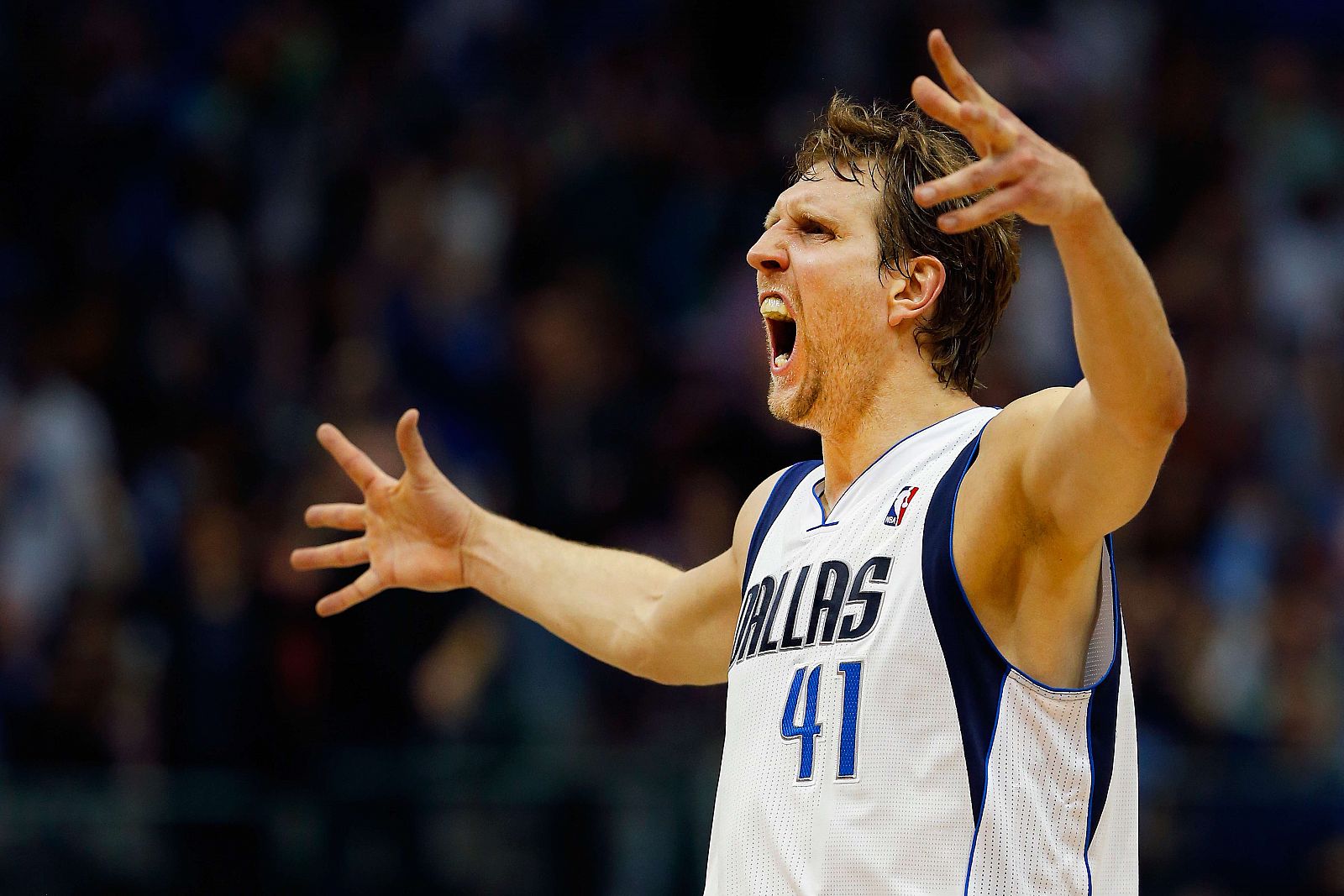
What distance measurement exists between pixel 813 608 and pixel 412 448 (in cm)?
171

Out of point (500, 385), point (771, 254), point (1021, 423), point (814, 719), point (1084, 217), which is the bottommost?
point (814, 719)

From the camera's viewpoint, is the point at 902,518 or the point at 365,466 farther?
the point at 365,466

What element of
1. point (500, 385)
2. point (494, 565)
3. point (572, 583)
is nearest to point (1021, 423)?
point (572, 583)

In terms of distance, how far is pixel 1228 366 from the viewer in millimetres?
12688

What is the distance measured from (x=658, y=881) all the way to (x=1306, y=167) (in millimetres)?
8207

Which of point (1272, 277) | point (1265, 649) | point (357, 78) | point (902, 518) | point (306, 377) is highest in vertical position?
point (357, 78)

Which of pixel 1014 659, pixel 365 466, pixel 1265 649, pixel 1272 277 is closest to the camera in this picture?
pixel 1014 659

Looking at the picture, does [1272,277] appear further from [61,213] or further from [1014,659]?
[1014,659]

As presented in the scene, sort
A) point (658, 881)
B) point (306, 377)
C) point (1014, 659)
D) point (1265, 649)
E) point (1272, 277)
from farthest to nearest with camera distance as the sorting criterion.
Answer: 1. point (1272, 277)
2. point (306, 377)
3. point (1265, 649)
4. point (658, 881)
5. point (1014, 659)

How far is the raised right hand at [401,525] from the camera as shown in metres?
5.87

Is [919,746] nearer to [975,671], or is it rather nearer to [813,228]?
[975,671]

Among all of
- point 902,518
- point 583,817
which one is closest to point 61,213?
point 583,817

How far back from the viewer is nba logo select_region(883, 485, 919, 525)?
454cm

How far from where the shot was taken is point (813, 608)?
15.1ft
